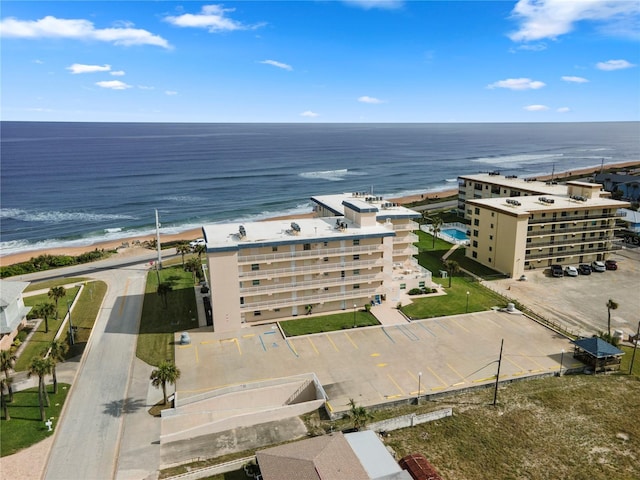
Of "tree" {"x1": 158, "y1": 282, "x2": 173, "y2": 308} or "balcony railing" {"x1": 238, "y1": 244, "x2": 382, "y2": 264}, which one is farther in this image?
"tree" {"x1": 158, "y1": 282, "x2": 173, "y2": 308}

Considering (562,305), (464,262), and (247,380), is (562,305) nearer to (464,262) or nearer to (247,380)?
(464,262)

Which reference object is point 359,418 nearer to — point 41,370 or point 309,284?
point 309,284

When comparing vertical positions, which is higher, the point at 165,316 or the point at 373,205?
the point at 373,205

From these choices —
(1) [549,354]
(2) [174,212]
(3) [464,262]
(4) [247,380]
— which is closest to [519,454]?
(1) [549,354]

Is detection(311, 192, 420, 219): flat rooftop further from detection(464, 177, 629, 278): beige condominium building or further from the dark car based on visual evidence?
the dark car

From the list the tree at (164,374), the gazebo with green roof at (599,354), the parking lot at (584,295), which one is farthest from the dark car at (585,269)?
the tree at (164,374)

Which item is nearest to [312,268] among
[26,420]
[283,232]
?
[283,232]

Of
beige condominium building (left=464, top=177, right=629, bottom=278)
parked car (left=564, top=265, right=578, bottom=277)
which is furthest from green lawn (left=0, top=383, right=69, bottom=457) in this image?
parked car (left=564, top=265, right=578, bottom=277)
